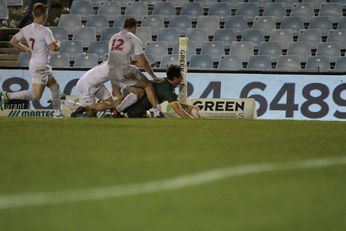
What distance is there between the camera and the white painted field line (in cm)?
570

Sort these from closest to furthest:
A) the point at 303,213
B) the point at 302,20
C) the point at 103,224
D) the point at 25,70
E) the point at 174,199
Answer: the point at 103,224 < the point at 303,213 < the point at 174,199 < the point at 25,70 < the point at 302,20

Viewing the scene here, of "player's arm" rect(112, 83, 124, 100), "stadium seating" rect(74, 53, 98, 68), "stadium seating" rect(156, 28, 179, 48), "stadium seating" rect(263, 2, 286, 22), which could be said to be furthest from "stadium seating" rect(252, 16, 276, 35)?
"player's arm" rect(112, 83, 124, 100)

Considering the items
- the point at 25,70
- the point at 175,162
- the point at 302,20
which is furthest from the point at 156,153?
the point at 302,20

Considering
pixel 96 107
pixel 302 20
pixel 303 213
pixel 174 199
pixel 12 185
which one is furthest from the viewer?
pixel 302 20

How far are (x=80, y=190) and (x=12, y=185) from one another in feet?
1.78

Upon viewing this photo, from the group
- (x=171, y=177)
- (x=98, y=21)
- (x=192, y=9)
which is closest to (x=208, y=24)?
(x=192, y=9)

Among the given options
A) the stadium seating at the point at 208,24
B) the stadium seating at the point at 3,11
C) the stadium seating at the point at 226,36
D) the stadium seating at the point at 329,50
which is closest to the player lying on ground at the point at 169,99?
the stadium seating at the point at 329,50

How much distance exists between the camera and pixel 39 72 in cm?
1719

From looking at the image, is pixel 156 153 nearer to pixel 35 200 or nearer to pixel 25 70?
pixel 35 200

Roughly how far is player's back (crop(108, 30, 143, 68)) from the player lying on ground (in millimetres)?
687

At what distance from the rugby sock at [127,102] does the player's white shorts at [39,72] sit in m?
1.45

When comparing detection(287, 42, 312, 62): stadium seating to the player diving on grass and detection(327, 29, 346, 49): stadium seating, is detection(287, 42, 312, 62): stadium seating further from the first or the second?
the player diving on grass

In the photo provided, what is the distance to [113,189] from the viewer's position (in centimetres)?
619

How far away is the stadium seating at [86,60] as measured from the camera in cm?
2242
